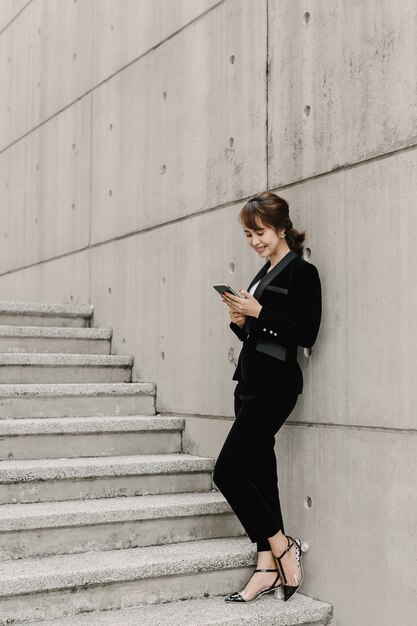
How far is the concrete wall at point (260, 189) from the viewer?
12.0ft

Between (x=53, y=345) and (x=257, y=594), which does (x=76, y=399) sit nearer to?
(x=53, y=345)

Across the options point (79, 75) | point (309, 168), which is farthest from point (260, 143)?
point (79, 75)

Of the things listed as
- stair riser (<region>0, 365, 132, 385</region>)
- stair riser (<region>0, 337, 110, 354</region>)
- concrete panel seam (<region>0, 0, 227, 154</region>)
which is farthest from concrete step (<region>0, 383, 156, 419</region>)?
concrete panel seam (<region>0, 0, 227, 154</region>)

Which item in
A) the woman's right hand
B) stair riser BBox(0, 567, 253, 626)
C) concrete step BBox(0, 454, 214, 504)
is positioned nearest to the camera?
stair riser BBox(0, 567, 253, 626)

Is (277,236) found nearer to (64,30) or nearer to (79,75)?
(79,75)

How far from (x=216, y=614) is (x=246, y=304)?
53.8 inches

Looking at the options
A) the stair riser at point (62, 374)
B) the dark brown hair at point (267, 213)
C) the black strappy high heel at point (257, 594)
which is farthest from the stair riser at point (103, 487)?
the dark brown hair at point (267, 213)

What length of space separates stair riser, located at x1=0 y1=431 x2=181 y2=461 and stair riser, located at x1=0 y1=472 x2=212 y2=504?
0.37 metres

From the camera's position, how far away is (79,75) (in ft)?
23.5

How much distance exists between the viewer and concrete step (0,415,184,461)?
15.2 ft

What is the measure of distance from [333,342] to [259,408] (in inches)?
18.4

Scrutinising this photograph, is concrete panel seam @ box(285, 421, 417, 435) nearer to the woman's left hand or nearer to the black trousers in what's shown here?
the black trousers

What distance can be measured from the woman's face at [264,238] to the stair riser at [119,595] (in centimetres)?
154

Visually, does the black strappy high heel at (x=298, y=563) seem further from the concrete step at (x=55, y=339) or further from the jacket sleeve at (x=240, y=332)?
the concrete step at (x=55, y=339)
